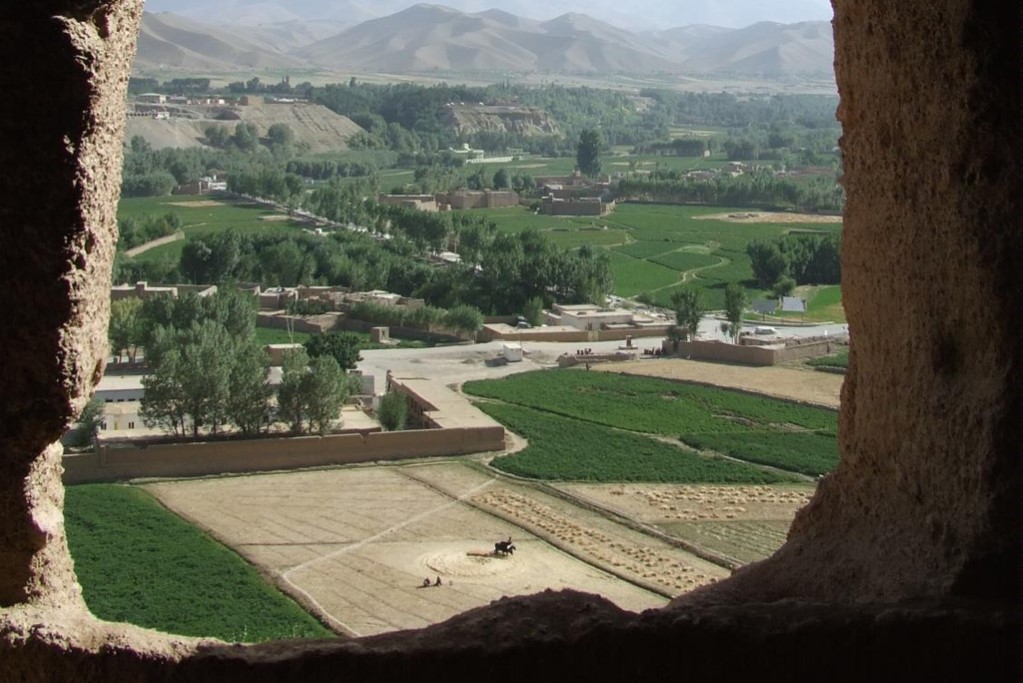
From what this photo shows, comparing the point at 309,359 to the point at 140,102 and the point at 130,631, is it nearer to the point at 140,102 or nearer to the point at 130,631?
the point at 130,631

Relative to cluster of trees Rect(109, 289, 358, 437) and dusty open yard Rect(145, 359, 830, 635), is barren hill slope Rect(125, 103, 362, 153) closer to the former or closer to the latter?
cluster of trees Rect(109, 289, 358, 437)

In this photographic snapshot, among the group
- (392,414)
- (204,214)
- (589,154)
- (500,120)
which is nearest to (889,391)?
(392,414)

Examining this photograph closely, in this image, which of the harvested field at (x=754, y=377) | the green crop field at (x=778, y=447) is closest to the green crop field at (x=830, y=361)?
the harvested field at (x=754, y=377)

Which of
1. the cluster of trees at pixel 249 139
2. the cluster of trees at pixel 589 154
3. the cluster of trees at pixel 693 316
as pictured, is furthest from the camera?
the cluster of trees at pixel 249 139

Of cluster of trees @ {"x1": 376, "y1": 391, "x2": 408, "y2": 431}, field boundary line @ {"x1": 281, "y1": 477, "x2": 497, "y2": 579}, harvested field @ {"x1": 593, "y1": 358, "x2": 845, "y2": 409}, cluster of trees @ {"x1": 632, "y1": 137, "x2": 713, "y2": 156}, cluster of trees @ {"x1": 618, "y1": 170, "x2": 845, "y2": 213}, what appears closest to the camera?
field boundary line @ {"x1": 281, "y1": 477, "x2": 497, "y2": 579}

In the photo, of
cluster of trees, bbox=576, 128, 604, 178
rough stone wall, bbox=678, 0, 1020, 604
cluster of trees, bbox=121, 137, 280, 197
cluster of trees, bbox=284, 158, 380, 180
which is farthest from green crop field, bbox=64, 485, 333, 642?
cluster of trees, bbox=576, 128, 604, 178

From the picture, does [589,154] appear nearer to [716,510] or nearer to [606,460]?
[606,460]

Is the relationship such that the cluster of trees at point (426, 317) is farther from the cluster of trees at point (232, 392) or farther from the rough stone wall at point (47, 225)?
the rough stone wall at point (47, 225)
